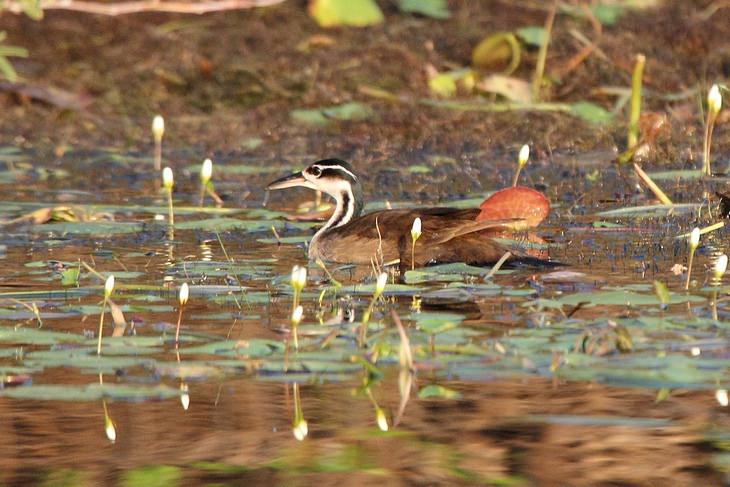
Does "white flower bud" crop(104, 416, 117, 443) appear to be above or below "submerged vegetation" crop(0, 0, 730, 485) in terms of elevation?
below

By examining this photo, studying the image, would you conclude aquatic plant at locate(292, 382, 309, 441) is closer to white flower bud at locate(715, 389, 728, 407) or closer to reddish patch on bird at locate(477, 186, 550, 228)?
white flower bud at locate(715, 389, 728, 407)

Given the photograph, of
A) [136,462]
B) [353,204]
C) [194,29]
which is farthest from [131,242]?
[194,29]

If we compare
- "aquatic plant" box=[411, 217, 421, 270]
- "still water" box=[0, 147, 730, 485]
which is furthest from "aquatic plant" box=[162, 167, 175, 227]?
"aquatic plant" box=[411, 217, 421, 270]

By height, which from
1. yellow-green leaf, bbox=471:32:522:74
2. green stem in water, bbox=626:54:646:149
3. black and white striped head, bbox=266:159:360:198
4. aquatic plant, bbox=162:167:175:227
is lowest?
aquatic plant, bbox=162:167:175:227

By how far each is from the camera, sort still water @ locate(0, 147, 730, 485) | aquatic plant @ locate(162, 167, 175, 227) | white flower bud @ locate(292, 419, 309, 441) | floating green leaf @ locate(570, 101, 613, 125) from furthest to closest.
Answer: floating green leaf @ locate(570, 101, 613, 125) < aquatic plant @ locate(162, 167, 175, 227) < white flower bud @ locate(292, 419, 309, 441) < still water @ locate(0, 147, 730, 485)

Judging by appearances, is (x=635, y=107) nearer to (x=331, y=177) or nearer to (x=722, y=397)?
(x=331, y=177)

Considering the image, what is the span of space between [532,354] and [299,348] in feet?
3.08

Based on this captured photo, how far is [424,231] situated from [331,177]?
5.10ft

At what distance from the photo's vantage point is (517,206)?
10648 mm

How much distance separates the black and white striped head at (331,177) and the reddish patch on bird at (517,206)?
882 millimetres

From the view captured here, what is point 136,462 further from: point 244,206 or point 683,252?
point 244,206

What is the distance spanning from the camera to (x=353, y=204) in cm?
1103

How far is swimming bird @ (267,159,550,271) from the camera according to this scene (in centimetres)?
955

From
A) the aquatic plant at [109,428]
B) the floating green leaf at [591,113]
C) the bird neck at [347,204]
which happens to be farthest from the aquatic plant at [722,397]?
the floating green leaf at [591,113]
